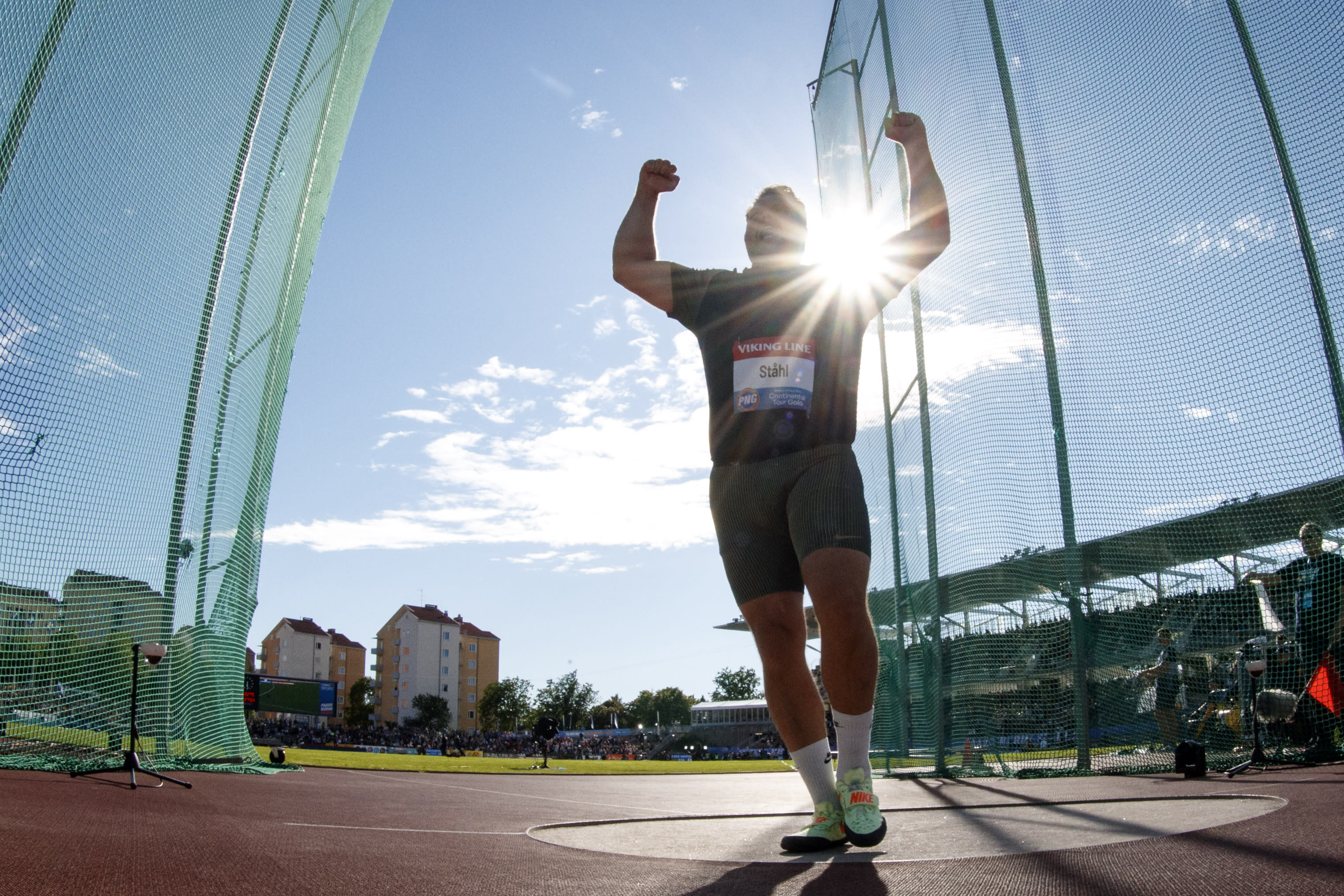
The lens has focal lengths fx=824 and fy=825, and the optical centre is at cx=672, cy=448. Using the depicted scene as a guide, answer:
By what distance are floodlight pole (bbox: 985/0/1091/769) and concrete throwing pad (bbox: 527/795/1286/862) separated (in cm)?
272

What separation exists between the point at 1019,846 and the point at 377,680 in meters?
80.5

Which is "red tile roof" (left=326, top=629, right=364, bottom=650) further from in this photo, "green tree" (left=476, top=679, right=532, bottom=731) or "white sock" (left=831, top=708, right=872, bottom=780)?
"white sock" (left=831, top=708, right=872, bottom=780)

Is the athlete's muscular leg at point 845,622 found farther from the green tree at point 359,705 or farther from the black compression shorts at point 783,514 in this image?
the green tree at point 359,705

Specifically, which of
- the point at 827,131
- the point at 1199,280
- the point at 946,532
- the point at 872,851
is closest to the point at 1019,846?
the point at 872,851

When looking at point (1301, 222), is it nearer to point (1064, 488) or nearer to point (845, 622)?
point (1064, 488)

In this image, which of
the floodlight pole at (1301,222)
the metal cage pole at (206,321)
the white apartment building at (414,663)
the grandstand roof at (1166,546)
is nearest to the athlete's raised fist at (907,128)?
the grandstand roof at (1166,546)

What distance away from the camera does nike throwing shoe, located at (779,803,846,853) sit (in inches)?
64.7

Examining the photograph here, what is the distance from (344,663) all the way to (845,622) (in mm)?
81982

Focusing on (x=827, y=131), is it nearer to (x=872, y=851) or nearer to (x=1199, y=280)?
(x=1199, y=280)

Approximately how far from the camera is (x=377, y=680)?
245 ft

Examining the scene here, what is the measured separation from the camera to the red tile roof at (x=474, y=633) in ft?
250

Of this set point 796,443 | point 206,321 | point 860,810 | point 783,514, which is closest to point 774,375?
point 796,443

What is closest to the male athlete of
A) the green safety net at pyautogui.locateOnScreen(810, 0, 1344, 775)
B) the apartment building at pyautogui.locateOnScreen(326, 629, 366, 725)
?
the green safety net at pyautogui.locateOnScreen(810, 0, 1344, 775)

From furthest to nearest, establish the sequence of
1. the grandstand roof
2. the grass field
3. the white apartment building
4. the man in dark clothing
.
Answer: the white apartment building < the grass field < the grandstand roof < the man in dark clothing
